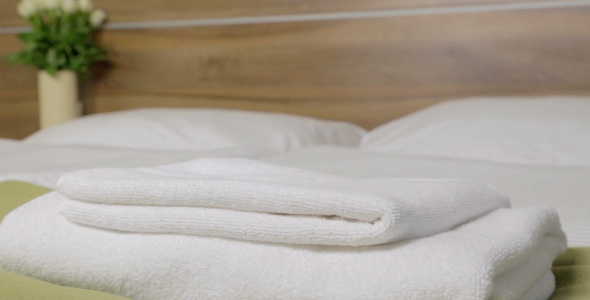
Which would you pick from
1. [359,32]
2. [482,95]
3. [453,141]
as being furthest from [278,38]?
[453,141]

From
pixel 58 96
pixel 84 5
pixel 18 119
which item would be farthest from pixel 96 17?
pixel 18 119

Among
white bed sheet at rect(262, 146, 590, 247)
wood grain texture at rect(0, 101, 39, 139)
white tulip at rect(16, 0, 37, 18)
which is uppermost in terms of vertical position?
white tulip at rect(16, 0, 37, 18)

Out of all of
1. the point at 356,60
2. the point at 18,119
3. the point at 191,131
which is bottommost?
the point at 18,119

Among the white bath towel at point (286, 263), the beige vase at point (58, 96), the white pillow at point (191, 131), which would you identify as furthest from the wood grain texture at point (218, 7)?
the white bath towel at point (286, 263)

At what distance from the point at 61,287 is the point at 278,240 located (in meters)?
0.17

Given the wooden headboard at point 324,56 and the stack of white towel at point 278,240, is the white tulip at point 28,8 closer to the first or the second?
the wooden headboard at point 324,56

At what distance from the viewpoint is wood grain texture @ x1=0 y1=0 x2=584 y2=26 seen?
1905 millimetres

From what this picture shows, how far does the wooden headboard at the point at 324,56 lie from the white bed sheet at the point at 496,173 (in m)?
0.61

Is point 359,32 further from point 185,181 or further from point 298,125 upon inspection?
point 185,181

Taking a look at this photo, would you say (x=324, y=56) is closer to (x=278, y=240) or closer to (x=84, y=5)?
(x=84, y=5)

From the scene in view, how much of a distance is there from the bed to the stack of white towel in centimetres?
43

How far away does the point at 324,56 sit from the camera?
1.99m

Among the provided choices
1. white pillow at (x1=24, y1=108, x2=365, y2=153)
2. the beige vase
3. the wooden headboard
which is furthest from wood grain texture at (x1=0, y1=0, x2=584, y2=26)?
white pillow at (x1=24, y1=108, x2=365, y2=153)

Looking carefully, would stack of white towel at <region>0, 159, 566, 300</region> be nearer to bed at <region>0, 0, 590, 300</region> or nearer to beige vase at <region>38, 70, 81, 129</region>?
bed at <region>0, 0, 590, 300</region>
